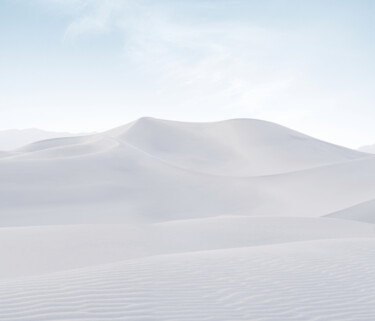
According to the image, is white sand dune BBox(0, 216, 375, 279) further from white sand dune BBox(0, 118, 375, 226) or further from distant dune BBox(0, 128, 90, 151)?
distant dune BBox(0, 128, 90, 151)

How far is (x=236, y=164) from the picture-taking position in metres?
44.2

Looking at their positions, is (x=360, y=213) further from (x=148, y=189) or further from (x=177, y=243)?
(x=148, y=189)

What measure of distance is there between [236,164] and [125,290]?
3983 cm

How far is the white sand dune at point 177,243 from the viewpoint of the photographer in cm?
455

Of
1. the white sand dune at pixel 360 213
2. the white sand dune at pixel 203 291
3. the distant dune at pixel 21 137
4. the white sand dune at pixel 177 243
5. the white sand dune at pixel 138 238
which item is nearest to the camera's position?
the white sand dune at pixel 203 291

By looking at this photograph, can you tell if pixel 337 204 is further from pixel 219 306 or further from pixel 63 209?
pixel 219 306

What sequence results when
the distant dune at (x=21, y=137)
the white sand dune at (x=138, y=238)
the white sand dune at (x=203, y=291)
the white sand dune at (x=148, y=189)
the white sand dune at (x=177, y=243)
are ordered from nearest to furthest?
1. the white sand dune at (x=203, y=291)
2. the white sand dune at (x=177, y=243)
3. the white sand dune at (x=138, y=238)
4. the white sand dune at (x=148, y=189)
5. the distant dune at (x=21, y=137)

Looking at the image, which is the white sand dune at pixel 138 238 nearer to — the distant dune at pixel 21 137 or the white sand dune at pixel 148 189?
the white sand dune at pixel 148 189

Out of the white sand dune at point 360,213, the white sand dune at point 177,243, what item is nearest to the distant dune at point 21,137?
the white sand dune at point 177,243

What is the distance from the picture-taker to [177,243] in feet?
34.3

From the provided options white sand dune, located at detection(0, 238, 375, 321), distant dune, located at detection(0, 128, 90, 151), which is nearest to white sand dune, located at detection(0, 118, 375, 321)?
white sand dune, located at detection(0, 238, 375, 321)

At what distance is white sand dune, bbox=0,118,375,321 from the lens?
4547 millimetres

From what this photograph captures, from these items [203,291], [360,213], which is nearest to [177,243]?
[203,291]

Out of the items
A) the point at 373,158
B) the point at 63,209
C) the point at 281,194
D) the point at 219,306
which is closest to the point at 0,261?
the point at 219,306
